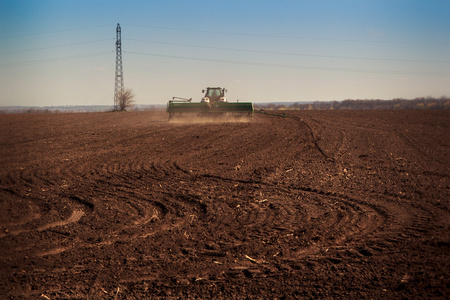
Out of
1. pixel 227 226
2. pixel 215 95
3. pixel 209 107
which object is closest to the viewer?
pixel 227 226

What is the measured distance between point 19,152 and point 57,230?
9050mm

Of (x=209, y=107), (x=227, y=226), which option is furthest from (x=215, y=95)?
(x=227, y=226)

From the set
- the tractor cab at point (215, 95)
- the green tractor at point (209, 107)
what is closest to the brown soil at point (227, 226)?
the green tractor at point (209, 107)

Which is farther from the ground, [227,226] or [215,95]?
[215,95]

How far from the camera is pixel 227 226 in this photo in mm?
6289

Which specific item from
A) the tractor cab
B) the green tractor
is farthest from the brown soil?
the tractor cab

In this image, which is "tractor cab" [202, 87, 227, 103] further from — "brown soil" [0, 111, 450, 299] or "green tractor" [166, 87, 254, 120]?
"brown soil" [0, 111, 450, 299]

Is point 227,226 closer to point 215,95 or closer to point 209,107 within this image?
point 209,107

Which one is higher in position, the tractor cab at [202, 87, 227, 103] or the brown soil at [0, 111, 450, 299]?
the tractor cab at [202, 87, 227, 103]

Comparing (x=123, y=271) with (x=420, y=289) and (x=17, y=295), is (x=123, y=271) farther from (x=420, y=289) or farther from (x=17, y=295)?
→ (x=420, y=289)

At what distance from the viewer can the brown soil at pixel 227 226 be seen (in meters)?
4.42

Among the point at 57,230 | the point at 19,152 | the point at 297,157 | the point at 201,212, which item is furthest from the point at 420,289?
the point at 19,152

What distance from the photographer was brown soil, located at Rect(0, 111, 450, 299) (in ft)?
14.5

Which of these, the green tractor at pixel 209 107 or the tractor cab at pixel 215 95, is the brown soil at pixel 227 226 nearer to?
the green tractor at pixel 209 107
